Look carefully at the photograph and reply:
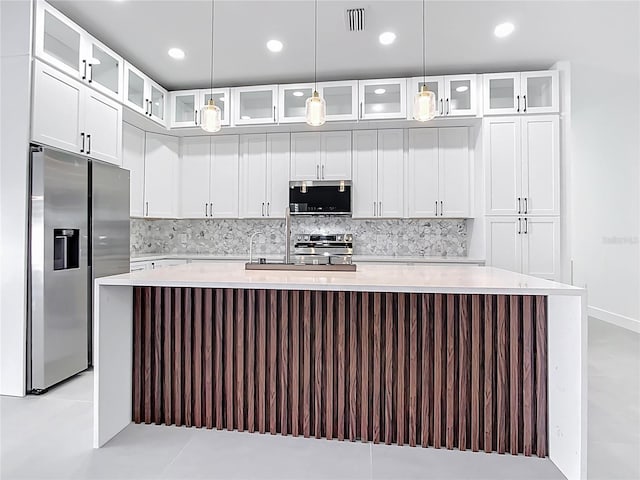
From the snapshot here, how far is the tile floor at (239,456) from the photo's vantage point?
175cm

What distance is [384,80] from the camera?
406cm

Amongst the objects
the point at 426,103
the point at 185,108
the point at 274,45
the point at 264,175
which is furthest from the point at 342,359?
the point at 185,108

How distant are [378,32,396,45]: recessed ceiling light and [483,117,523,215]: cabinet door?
131cm

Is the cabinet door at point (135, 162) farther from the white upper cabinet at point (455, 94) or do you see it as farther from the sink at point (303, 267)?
the white upper cabinet at point (455, 94)

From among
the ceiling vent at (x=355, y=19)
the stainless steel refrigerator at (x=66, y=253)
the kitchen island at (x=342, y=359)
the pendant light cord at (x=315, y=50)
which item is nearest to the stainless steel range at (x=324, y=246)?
the pendant light cord at (x=315, y=50)

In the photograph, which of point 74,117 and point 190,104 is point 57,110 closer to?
point 74,117

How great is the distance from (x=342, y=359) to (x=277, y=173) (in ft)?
9.54

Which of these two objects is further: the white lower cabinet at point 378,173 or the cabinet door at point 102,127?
the white lower cabinet at point 378,173

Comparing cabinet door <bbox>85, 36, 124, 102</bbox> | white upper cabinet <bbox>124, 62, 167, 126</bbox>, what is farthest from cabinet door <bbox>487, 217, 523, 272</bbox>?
cabinet door <bbox>85, 36, 124, 102</bbox>

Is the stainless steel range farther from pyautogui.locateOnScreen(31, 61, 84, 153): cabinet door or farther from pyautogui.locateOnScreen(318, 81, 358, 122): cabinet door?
pyautogui.locateOnScreen(31, 61, 84, 153): cabinet door

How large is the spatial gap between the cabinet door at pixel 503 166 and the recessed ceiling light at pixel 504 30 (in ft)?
2.76

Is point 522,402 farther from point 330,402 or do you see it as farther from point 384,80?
point 384,80

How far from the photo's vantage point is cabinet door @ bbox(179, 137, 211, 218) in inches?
184

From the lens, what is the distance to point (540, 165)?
3.88 metres
